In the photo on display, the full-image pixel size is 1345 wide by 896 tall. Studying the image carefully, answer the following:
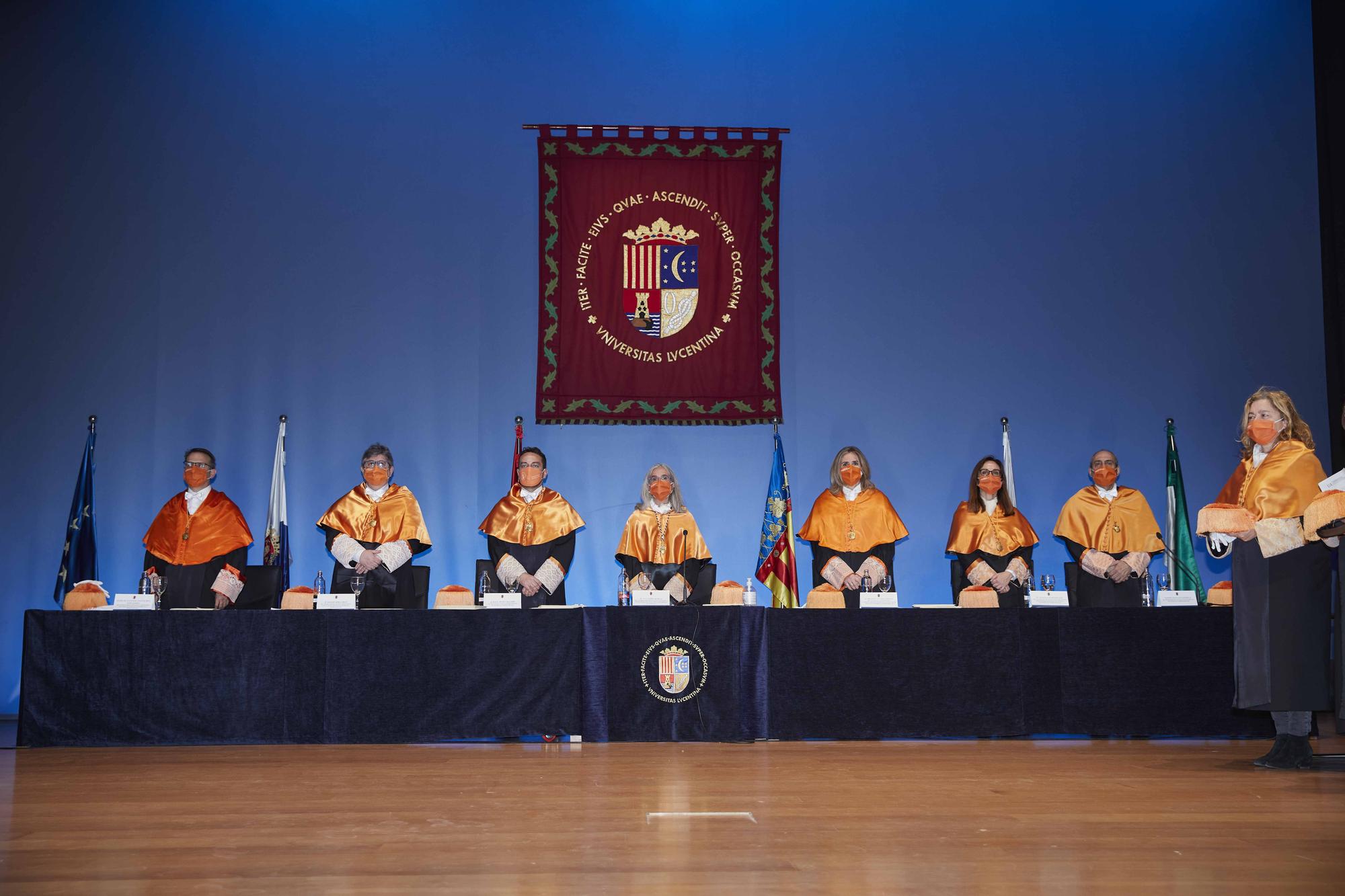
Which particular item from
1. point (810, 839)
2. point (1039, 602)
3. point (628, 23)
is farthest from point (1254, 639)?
point (628, 23)

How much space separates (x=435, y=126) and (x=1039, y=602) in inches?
205

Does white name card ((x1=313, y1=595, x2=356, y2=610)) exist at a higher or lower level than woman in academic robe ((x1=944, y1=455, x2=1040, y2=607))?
lower

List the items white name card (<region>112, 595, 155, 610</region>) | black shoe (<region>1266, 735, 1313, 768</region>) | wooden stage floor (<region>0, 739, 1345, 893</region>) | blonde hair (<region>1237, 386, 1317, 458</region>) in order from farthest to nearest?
1. white name card (<region>112, 595, 155, 610</region>)
2. blonde hair (<region>1237, 386, 1317, 458</region>)
3. black shoe (<region>1266, 735, 1313, 768</region>)
4. wooden stage floor (<region>0, 739, 1345, 893</region>)

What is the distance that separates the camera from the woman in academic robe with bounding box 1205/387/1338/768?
13.9 feet

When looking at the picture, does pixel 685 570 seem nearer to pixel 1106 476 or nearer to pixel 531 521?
pixel 531 521

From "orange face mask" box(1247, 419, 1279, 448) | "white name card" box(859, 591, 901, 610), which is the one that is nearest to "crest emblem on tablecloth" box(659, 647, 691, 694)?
"white name card" box(859, 591, 901, 610)

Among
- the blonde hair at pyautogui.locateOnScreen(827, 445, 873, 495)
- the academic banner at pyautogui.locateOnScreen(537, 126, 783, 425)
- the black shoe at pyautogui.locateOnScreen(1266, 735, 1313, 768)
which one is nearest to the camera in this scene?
the black shoe at pyautogui.locateOnScreen(1266, 735, 1313, 768)

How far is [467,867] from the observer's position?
7.84ft

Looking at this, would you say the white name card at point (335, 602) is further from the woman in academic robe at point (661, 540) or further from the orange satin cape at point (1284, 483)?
the orange satin cape at point (1284, 483)

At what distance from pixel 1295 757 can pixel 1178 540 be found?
2.95m

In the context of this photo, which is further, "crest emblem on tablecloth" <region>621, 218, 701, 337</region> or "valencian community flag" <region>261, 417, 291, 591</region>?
"crest emblem on tablecloth" <region>621, 218, 701, 337</region>

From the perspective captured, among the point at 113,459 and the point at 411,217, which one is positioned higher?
the point at 411,217

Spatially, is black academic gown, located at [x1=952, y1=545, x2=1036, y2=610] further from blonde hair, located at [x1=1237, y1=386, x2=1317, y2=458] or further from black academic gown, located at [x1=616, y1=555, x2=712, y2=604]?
blonde hair, located at [x1=1237, y1=386, x2=1317, y2=458]

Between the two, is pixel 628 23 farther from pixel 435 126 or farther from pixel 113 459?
pixel 113 459
